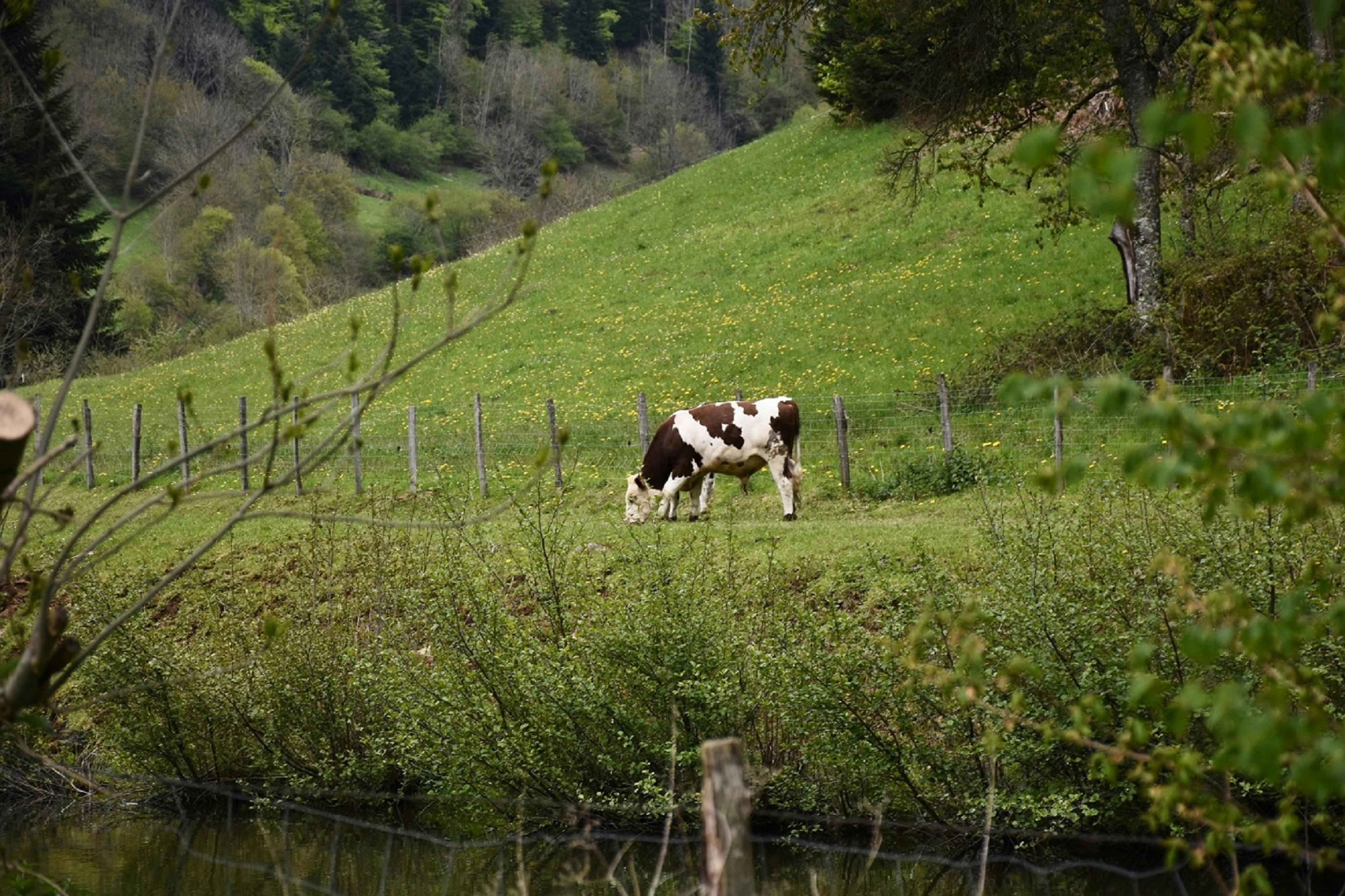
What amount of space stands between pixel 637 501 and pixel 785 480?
184 cm

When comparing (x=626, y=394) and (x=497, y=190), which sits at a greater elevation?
(x=497, y=190)

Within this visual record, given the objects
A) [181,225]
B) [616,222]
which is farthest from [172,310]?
[616,222]

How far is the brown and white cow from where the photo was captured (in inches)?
656

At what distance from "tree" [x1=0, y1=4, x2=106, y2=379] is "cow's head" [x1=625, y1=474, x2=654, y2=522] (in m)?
6.38

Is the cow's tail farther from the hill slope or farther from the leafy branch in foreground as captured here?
the leafy branch in foreground

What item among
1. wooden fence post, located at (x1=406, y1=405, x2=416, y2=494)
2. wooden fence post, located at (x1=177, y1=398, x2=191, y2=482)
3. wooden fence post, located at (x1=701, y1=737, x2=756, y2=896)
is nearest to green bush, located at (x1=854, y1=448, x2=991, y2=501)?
wooden fence post, located at (x1=406, y1=405, x2=416, y2=494)

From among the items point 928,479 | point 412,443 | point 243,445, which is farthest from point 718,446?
point 243,445

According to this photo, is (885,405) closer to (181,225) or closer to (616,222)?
(616,222)

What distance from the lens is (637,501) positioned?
16125mm

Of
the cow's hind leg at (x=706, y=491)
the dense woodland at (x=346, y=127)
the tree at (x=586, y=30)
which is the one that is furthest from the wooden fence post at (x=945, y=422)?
the tree at (x=586, y=30)

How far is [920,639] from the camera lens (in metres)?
4.32

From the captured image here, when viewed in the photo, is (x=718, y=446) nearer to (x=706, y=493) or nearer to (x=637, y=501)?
(x=706, y=493)

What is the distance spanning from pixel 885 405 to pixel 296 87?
2463 inches

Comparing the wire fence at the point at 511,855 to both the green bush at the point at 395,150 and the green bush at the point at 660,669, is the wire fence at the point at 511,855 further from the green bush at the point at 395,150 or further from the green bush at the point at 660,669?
the green bush at the point at 395,150
